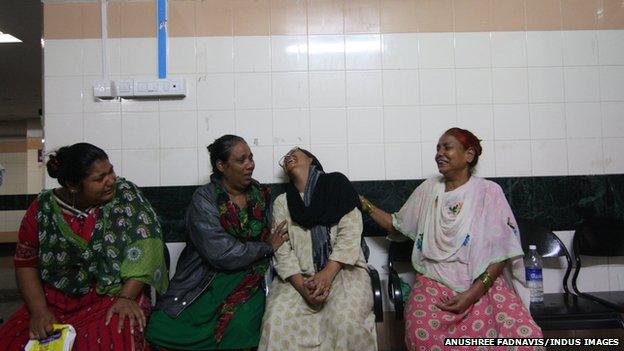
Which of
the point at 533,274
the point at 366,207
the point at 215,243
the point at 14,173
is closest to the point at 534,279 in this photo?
the point at 533,274

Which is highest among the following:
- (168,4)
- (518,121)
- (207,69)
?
(168,4)

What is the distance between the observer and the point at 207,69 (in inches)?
104

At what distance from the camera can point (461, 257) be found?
6.86 feet

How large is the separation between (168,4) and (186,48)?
333 millimetres

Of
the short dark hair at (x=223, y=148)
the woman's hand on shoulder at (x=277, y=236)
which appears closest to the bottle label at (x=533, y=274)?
the woman's hand on shoulder at (x=277, y=236)

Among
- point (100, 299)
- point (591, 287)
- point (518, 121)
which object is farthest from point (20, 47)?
point (591, 287)

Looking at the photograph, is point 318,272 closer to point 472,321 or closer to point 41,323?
point 472,321

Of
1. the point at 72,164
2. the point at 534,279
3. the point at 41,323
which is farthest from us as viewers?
the point at 534,279

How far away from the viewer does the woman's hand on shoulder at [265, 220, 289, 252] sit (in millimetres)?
2172

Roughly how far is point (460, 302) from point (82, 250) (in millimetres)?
1879

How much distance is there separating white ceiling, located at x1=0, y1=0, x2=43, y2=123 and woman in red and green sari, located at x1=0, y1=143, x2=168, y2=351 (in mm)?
2166

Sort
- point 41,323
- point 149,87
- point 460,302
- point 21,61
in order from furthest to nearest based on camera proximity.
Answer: point 21,61, point 149,87, point 460,302, point 41,323

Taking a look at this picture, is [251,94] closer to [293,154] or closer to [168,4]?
[293,154]

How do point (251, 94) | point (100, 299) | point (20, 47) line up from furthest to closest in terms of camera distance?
1. point (20, 47)
2. point (251, 94)
3. point (100, 299)
